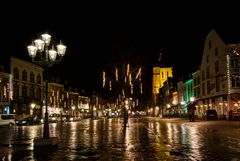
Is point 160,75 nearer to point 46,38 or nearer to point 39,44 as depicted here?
point 46,38

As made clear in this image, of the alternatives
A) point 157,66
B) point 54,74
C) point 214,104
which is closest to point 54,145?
point 214,104

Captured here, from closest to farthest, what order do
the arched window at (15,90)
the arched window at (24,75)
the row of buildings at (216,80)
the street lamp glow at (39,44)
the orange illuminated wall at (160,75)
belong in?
1. the street lamp glow at (39,44)
2. the row of buildings at (216,80)
3. the arched window at (15,90)
4. the arched window at (24,75)
5. the orange illuminated wall at (160,75)

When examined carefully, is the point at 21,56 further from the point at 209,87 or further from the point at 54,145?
the point at 54,145

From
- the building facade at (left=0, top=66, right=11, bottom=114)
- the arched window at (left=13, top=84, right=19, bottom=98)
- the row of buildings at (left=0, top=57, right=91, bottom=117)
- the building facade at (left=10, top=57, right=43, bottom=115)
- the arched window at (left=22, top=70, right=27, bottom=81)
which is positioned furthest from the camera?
the arched window at (left=22, top=70, right=27, bottom=81)

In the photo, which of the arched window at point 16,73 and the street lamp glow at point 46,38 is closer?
the street lamp glow at point 46,38

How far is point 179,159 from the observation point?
13203 mm

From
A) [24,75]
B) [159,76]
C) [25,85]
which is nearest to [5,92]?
[24,75]

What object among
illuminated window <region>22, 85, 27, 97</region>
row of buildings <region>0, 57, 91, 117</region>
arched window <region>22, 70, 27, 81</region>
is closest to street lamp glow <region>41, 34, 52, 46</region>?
row of buildings <region>0, 57, 91, 117</region>

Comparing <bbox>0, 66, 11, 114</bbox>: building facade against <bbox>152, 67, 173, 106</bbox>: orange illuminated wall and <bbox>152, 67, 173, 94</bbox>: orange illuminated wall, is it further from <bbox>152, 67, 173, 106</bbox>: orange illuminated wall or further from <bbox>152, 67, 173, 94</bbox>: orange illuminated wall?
<bbox>152, 67, 173, 94</bbox>: orange illuminated wall

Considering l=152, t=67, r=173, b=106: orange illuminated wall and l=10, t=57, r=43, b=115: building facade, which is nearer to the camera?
l=10, t=57, r=43, b=115: building facade

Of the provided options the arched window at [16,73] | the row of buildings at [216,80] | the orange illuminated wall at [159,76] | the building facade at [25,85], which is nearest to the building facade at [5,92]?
the building facade at [25,85]

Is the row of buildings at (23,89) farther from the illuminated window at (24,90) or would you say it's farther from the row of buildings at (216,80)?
the row of buildings at (216,80)

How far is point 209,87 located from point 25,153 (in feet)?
179

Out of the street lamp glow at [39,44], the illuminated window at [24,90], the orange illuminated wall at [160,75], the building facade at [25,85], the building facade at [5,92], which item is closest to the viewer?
the street lamp glow at [39,44]
